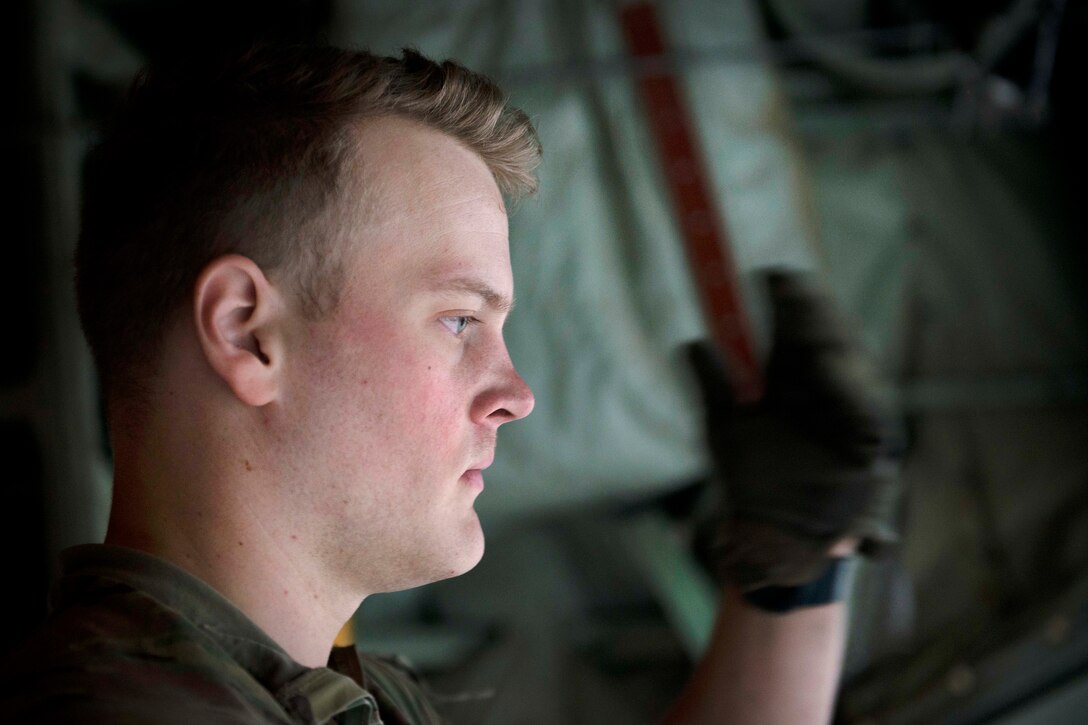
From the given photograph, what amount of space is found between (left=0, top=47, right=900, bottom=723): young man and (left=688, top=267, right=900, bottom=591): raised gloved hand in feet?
1.33

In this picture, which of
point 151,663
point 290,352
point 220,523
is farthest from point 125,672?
point 290,352

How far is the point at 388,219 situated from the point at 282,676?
0.37 meters

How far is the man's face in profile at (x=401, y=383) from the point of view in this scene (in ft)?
2.55

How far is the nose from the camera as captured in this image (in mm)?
829

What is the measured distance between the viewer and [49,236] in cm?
183

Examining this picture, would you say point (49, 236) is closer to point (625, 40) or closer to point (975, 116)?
point (625, 40)

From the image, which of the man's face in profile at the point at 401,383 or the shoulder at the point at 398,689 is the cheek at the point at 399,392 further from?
the shoulder at the point at 398,689

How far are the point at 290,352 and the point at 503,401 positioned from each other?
0.18 m

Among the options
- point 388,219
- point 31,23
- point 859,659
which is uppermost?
point 31,23

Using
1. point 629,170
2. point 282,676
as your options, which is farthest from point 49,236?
point 282,676

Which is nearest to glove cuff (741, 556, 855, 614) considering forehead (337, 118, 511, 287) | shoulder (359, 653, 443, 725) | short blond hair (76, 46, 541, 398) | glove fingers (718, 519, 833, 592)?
glove fingers (718, 519, 833, 592)

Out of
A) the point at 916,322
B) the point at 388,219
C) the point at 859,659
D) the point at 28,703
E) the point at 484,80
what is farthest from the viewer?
the point at 916,322

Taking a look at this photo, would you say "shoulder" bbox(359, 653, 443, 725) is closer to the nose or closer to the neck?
the neck

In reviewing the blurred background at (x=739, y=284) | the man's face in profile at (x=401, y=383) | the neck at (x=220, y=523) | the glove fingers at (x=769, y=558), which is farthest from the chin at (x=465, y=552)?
the blurred background at (x=739, y=284)
